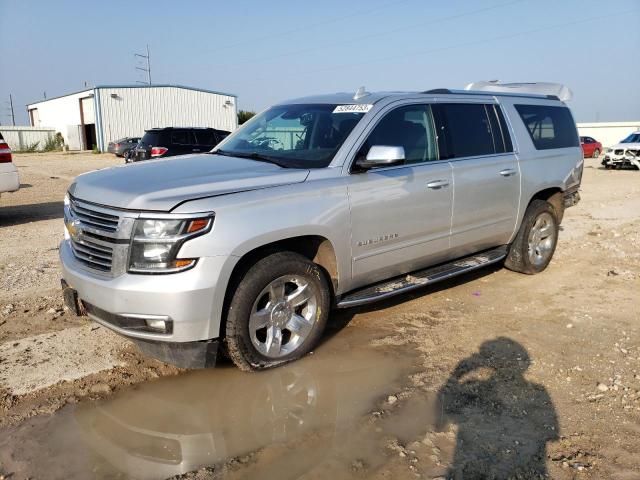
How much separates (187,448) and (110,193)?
163 cm

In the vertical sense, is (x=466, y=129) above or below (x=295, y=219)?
above

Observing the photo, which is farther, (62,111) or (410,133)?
(62,111)

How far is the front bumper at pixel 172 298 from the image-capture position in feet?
10.3

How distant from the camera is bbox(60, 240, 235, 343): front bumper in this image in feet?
10.3

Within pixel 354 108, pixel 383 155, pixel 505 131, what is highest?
pixel 354 108

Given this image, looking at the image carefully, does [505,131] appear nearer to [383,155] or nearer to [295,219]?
[383,155]

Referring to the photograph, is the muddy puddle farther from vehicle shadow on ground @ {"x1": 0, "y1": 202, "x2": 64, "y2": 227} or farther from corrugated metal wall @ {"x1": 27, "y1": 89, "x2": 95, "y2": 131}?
corrugated metal wall @ {"x1": 27, "y1": 89, "x2": 95, "y2": 131}

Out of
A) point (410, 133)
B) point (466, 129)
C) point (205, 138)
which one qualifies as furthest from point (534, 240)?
point (205, 138)

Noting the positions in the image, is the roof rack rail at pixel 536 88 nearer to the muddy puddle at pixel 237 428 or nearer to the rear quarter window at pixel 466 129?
the rear quarter window at pixel 466 129

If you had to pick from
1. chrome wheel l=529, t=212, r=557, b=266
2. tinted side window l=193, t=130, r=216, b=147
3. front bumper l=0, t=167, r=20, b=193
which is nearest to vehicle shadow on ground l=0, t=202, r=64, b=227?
front bumper l=0, t=167, r=20, b=193

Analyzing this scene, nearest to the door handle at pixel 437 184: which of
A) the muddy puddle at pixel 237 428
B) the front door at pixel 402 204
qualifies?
the front door at pixel 402 204

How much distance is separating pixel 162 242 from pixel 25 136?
5049 centimetres

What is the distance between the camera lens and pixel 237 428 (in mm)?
3119

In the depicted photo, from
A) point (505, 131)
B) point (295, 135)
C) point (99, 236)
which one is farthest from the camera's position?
point (505, 131)
